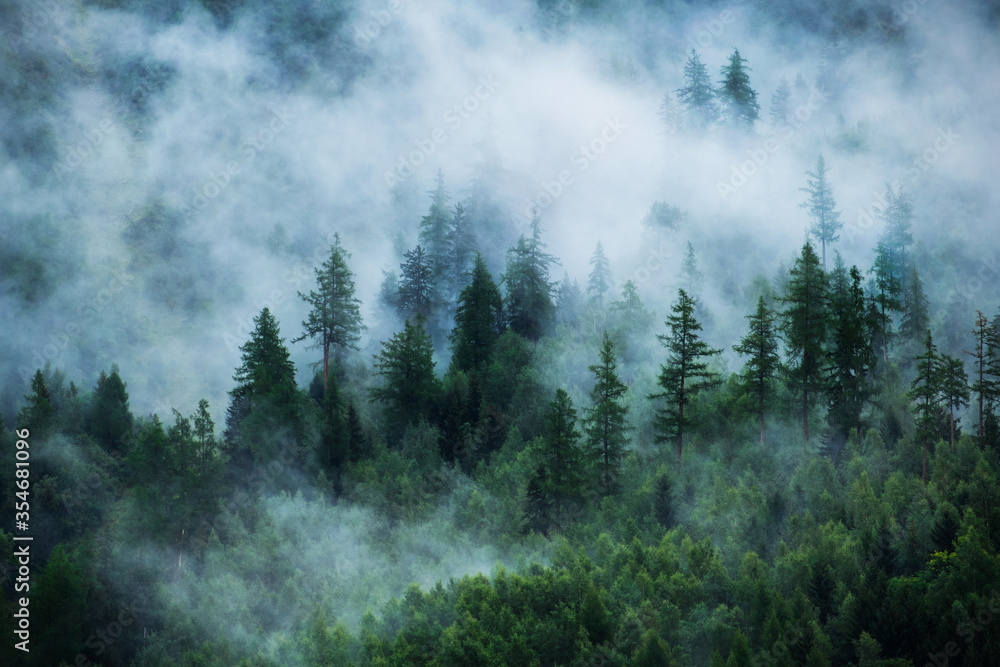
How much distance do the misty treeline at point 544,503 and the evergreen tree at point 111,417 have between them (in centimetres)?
17

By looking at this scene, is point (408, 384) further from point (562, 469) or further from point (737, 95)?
point (737, 95)

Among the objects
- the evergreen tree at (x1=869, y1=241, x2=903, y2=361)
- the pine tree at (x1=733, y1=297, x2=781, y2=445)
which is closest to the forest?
the pine tree at (x1=733, y1=297, x2=781, y2=445)

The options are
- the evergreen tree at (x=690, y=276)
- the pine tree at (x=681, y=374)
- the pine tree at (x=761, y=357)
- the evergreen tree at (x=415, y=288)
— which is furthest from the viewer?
the evergreen tree at (x=690, y=276)

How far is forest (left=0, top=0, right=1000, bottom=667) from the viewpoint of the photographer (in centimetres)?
3947

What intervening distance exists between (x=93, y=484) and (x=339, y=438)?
14.7 m

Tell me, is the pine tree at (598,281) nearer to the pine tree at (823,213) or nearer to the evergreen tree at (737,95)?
the pine tree at (823,213)

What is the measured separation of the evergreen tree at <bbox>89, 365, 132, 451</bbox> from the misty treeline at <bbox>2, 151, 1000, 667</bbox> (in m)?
0.17

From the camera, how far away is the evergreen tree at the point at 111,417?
59.9 metres

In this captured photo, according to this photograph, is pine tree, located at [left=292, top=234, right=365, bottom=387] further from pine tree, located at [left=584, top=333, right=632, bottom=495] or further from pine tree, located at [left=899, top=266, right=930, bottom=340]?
pine tree, located at [left=899, top=266, right=930, bottom=340]

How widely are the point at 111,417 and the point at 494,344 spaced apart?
2399 centimetres

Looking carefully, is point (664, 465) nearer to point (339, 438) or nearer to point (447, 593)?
point (447, 593)

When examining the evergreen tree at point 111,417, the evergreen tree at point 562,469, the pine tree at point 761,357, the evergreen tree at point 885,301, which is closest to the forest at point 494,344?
the evergreen tree at point 562,469

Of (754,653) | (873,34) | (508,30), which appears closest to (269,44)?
(508,30)

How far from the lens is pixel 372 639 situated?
1553 inches
